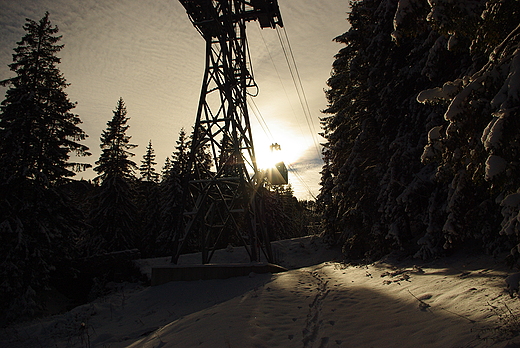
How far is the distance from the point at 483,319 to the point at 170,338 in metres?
4.38

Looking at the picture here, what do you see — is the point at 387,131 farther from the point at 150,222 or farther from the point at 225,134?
the point at 150,222

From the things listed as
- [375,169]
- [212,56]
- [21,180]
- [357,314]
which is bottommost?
[357,314]

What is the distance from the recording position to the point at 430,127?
28.7ft

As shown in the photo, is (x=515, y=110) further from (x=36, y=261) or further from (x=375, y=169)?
(x=36, y=261)

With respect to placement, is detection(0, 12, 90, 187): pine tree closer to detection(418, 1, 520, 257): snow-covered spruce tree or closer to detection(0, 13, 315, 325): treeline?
detection(0, 13, 315, 325): treeline

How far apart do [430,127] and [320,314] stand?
642 cm

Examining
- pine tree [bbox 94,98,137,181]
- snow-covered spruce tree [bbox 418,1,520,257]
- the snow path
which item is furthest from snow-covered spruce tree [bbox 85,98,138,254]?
snow-covered spruce tree [bbox 418,1,520,257]

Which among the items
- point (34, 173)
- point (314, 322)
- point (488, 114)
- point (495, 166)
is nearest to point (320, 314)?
point (314, 322)

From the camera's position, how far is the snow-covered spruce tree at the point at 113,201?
79.0 feet

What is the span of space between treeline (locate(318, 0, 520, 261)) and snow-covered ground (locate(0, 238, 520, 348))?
0.91m

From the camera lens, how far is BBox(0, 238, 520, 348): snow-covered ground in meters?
3.78

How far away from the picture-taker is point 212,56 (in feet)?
41.8

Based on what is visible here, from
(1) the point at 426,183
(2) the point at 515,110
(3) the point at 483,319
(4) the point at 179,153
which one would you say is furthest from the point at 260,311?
(4) the point at 179,153

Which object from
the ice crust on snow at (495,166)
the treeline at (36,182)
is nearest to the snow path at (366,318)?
the ice crust on snow at (495,166)
